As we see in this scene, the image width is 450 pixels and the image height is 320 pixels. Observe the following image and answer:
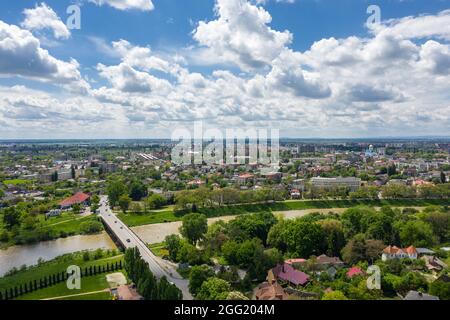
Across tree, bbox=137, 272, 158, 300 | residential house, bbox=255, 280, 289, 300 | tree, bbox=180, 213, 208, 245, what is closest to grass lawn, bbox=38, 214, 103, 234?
tree, bbox=180, 213, 208, 245

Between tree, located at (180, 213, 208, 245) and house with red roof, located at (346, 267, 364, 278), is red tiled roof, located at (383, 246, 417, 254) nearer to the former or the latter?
house with red roof, located at (346, 267, 364, 278)

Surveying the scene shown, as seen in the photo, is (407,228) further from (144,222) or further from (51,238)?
(51,238)

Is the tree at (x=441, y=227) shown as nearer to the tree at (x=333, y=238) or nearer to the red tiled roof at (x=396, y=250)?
the red tiled roof at (x=396, y=250)

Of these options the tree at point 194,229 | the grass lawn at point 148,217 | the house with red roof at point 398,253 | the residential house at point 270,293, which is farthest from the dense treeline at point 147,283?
the grass lawn at point 148,217

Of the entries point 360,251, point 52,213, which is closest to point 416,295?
point 360,251

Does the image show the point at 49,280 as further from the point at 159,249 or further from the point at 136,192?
the point at 136,192
